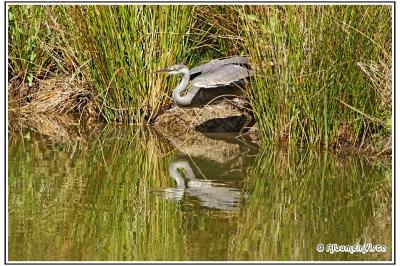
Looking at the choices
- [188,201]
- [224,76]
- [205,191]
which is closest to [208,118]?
[224,76]

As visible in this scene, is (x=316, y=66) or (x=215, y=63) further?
(x=215, y=63)

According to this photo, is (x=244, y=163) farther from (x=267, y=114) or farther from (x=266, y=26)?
(x=266, y=26)

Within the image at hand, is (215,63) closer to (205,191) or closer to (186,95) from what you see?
(186,95)

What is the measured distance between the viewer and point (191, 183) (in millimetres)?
6316

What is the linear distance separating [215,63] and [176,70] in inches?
15.5

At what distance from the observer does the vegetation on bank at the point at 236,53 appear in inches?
282

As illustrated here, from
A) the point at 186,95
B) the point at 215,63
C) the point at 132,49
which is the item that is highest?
the point at 132,49

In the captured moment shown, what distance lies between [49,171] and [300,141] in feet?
7.39

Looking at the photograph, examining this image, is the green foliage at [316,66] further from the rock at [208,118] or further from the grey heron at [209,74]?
the rock at [208,118]

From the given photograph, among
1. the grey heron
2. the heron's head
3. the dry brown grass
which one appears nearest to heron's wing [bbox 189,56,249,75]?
the grey heron

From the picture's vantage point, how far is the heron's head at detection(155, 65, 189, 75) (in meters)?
8.68

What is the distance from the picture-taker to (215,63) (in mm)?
8750

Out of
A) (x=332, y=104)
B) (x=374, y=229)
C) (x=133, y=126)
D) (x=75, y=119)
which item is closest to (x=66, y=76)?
(x=75, y=119)

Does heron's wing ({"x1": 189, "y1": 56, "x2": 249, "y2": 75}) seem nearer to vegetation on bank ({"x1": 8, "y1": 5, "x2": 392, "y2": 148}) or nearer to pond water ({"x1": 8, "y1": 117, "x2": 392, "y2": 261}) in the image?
Result: vegetation on bank ({"x1": 8, "y1": 5, "x2": 392, "y2": 148})
